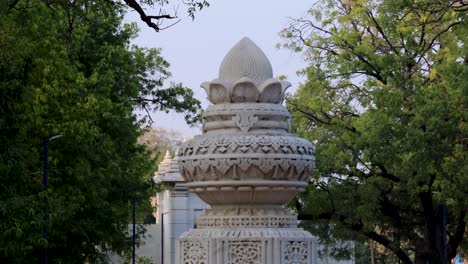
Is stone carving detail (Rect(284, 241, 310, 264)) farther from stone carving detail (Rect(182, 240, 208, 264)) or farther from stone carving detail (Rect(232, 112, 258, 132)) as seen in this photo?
stone carving detail (Rect(232, 112, 258, 132))

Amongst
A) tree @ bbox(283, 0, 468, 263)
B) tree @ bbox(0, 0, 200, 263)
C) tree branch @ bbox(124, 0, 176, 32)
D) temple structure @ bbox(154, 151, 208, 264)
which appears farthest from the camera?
temple structure @ bbox(154, 151, 208, 264)

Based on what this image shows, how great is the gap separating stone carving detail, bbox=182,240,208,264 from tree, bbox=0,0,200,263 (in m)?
3.49

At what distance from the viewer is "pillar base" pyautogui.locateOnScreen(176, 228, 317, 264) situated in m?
14.3

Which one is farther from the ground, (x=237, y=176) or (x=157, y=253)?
(x=157, y=253)

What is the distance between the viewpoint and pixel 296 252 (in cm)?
1445

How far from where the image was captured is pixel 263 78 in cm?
1512

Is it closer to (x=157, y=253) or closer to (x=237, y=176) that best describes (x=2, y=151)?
(x=237, y=176)

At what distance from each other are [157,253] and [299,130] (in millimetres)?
13758

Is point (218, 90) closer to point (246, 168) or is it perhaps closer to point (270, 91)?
point (270, 91)

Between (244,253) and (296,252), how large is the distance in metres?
0.61

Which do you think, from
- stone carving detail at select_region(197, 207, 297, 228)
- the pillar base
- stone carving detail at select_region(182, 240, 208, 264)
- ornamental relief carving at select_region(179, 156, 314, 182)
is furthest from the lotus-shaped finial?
stone carving detail at select_region(182, 240, 208, 264)

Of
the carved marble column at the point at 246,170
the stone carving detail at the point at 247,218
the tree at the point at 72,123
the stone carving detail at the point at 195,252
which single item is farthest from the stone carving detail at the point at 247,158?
the tree at the point at 72,123

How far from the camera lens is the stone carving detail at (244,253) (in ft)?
47.0

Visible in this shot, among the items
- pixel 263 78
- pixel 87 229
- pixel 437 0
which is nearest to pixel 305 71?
pixel 87 229
